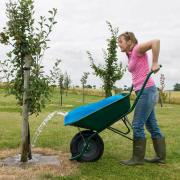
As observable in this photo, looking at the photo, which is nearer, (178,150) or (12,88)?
(12,88)

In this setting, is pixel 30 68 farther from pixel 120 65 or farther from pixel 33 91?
pixel 120 65

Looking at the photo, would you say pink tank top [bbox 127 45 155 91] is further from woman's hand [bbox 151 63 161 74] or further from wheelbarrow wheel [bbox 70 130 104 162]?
wheelbarrow wheel [bbox 70 130 104 162]

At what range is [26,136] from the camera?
21.1ft

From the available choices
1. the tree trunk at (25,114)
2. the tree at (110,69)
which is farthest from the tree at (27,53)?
the tree at (110,69)

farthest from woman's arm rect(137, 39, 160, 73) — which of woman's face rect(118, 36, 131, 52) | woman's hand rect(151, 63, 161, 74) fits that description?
woman's face rect(118, 36, 131, 52)

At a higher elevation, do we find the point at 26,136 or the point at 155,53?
the point at 155,53

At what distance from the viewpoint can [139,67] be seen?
628 cm

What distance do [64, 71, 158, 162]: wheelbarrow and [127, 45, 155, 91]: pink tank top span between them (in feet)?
0.84

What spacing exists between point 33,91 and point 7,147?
196cm

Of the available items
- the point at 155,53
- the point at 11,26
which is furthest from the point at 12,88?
the point at 155,53

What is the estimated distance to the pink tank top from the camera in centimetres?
625

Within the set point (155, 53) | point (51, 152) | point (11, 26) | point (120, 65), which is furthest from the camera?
point (120, 65)

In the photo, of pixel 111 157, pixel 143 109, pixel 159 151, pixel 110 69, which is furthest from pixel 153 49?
pixel 110 69

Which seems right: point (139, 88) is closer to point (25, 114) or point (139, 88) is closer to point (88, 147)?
point (88, 147)
